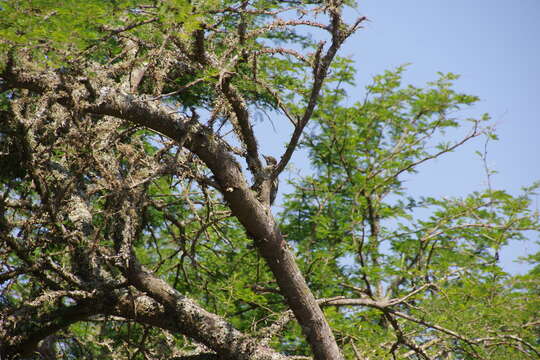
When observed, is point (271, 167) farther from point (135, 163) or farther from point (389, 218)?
point (389, 218)

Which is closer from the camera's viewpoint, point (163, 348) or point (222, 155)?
point (222, 155)

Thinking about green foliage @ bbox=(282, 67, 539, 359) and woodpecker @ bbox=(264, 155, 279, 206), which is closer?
woodpecker @ bbox=(264, 155, 279, 206)

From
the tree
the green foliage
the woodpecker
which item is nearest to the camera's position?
the tree

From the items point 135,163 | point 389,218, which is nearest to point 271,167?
point 135,163

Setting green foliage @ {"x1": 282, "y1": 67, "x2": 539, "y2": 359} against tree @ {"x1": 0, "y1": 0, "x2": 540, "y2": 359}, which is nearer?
tree @ {"x1": 0, "y1": 0, "x2": 540, "y2": 359}

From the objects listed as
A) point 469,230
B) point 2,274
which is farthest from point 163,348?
point 469,230

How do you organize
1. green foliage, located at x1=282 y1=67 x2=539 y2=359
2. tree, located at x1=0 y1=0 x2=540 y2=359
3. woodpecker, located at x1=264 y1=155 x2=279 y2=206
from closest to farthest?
tree, located at x1=0 y1=0 x2=540 y2=359
woodpecker, located at x1=264 y1=155 x2=279 y2=206
green foliage, located at x1=282 y1=67 x2=539 y2=359

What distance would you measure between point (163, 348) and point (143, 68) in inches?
88.3

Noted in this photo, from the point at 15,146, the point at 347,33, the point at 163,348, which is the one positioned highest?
the point at 15,146

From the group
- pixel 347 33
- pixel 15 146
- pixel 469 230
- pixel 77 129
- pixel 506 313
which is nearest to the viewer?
pixel 77 129

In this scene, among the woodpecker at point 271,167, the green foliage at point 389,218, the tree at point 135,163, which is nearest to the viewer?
the tree at point 135,163

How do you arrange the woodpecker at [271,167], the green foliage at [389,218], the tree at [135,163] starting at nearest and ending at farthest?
the tree at [135,163] → the woodpecker at [271,167] → the green foliage at [389,218]

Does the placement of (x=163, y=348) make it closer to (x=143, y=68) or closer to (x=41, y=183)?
(x=41, y=183)

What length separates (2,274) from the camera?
4203 millimetres
